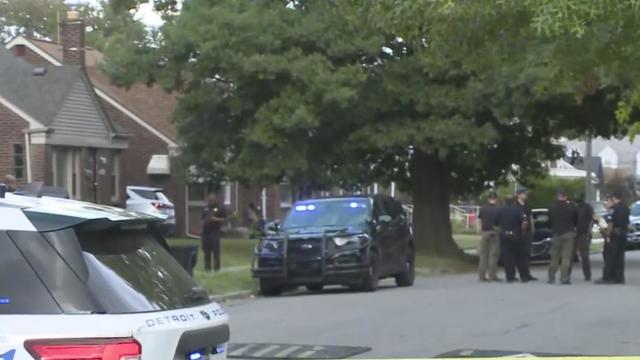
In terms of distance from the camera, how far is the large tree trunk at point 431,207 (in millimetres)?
31078

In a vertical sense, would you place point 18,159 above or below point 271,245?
above

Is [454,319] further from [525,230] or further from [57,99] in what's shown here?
[57,99]

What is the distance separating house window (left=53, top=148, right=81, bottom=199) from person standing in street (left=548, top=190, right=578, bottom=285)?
1644 centimetres

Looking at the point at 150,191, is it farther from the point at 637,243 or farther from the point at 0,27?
the point at 0,27

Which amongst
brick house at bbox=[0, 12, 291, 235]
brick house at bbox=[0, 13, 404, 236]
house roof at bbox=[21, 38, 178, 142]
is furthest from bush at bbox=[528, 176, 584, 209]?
house roof at bbox=[21, 38, 178, 142]

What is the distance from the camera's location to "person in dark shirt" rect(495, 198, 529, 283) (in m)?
22.2

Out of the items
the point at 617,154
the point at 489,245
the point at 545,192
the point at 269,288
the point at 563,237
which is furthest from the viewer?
the point at 617,154

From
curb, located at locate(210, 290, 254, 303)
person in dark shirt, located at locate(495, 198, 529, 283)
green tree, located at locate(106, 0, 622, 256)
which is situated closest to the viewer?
curb, located at locate(210, 290, 254, 303)

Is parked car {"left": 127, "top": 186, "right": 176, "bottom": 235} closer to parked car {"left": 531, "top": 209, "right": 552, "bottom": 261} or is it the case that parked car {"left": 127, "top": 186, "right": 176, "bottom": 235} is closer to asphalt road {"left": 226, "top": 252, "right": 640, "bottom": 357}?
parked car {"left": 531, "top": 209, "right": 552, "bottom": 261}

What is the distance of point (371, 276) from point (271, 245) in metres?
1.84

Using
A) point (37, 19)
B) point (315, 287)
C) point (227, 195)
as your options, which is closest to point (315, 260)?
point (315, 287)

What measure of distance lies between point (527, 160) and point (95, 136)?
13083mm

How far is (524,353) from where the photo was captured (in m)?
12.0

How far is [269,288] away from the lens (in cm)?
2061
